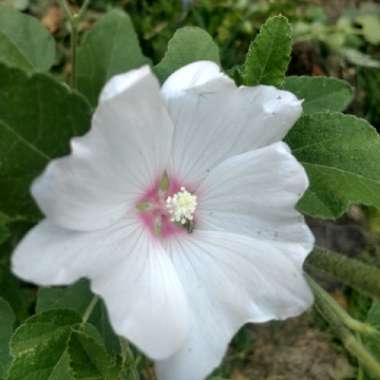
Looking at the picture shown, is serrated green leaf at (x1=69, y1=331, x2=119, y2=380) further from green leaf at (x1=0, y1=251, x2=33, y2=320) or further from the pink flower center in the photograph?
green leaf at (x1=0, y1=251, x2=33, y2=320)

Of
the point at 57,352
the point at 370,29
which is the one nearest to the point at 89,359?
the point at 57,352

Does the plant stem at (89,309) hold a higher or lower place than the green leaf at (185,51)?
lower

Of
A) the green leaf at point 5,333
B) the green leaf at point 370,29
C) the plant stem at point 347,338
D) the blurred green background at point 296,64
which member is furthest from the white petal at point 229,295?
the green leaf at point 370,29

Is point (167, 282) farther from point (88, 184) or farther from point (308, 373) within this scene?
point (308, 373)

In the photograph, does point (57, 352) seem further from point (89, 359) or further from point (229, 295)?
point (229, 295)

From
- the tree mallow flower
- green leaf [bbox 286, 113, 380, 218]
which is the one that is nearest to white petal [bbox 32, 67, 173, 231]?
the tree mallow flower

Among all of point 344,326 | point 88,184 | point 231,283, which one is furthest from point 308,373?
point 88,184

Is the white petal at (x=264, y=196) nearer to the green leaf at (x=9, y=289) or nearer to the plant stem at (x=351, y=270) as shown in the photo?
the plant stem at (x=351, y=270)

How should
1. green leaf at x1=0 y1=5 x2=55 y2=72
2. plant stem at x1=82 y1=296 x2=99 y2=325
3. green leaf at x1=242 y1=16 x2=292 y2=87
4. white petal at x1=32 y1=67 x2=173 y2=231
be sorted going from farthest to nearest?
green leaf at x1=0 y1=5 x2=55 y2=72 → plant stem at x1=82 y1=296 x2=99 y2=325 → green leaf at x1=242 y1=16 x2=292 y2=87 → white petal at x1=32 y1=67 x2=173 y2=231
